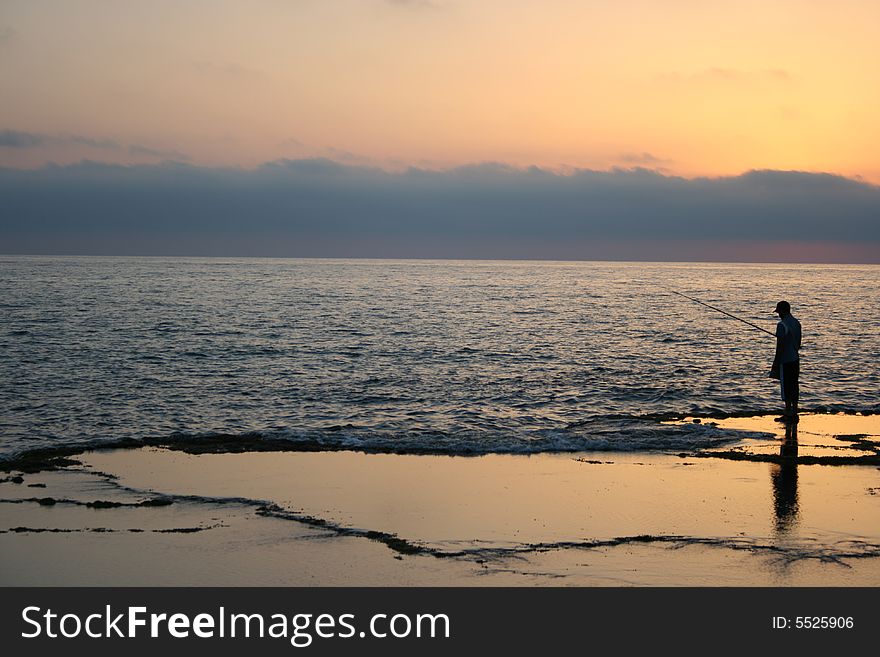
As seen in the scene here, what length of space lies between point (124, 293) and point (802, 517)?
72160mm

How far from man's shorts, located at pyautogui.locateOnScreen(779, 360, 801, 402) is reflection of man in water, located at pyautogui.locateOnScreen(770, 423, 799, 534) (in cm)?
179

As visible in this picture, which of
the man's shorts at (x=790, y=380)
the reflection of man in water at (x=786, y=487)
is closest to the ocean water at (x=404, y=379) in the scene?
the reflection of man in water at (x=786, y=487)

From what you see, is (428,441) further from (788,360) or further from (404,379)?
(404,379)

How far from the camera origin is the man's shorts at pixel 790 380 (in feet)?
50.8

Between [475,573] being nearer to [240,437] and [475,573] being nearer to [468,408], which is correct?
[240,437]

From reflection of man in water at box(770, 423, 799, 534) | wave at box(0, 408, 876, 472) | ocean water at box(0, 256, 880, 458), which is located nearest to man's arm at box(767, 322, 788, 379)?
wave at box(0, 408, 876, 472)

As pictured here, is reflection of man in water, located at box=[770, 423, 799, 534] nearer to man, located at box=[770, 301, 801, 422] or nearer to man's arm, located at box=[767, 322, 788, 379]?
man, located at box=[770, 301, 801, 422]

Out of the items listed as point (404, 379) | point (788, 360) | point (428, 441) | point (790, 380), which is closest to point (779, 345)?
point (788, 360)

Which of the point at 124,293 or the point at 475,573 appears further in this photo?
the point at 124,293

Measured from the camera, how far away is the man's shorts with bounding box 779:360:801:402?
1548cm

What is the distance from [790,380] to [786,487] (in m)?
5.51

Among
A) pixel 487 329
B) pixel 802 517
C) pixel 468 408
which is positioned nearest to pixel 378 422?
pixel 468 408
